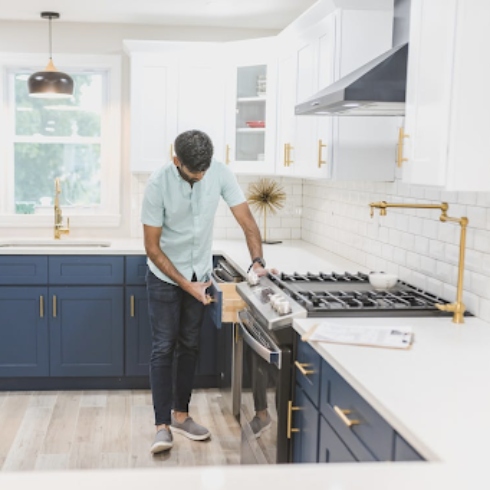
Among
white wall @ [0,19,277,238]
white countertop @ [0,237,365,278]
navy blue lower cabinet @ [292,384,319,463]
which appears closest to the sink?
white countertop @ [0,237,365,278]

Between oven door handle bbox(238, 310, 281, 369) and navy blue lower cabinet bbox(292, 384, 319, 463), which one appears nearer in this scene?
navy blue lower cabinet bbox(292, 384, 319, 463)

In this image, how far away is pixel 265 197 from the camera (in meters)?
5.22

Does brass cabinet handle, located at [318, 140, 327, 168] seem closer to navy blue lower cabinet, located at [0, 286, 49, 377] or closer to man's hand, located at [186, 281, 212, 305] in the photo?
man's hand, located at [186, 281, 212, 305]

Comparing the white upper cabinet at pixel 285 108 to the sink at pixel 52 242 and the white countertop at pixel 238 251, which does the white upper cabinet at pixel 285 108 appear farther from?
the sink at pixel 52 242

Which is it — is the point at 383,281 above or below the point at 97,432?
above

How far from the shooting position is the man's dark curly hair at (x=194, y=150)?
3397 mm

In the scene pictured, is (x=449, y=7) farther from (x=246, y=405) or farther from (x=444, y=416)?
(x=246, y=405)

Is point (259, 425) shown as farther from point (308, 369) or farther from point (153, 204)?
point (153, 204)

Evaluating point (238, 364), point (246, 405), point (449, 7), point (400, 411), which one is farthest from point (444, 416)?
point (238, 364)

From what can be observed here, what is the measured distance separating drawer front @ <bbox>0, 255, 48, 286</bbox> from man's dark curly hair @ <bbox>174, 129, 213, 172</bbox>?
1543 millimetres

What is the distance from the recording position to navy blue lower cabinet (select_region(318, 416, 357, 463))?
2.16m

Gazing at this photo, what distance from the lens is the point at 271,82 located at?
183 inches

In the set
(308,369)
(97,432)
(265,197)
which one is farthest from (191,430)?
(265,197)

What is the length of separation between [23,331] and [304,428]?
2.54 meters
